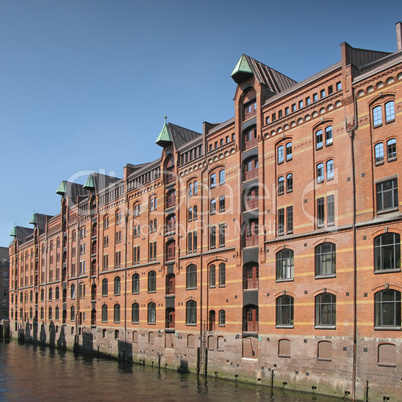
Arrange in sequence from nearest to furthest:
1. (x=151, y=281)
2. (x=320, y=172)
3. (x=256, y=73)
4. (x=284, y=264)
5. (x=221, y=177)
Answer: (x=320, y=172)
(x=284, y=264)
(x=256, y=73)
(x=221, y=177)
(x=151, y=281)

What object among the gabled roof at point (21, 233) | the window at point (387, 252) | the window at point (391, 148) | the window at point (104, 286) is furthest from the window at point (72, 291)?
the window at point (391, 148)

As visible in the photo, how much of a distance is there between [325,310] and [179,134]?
26.5m

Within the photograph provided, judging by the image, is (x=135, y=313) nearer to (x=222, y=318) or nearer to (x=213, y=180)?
(x=222, y=318)

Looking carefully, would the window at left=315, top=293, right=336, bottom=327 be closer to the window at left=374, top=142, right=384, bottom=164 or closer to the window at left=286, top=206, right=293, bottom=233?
the window at left=286, top=206, right=293, bottom=233

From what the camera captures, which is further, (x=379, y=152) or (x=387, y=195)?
(x=379, y=152)

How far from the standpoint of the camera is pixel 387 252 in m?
29.1

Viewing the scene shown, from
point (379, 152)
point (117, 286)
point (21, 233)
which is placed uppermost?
point (379, 152)

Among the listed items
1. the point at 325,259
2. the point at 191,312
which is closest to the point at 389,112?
the point at 325,259

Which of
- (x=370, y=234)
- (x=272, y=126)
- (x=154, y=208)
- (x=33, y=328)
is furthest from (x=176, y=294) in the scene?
(x=33, y=328)

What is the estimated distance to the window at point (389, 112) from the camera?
29.9m

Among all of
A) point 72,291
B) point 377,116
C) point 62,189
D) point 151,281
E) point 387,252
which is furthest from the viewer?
point 62,189

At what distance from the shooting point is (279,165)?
37438 mm

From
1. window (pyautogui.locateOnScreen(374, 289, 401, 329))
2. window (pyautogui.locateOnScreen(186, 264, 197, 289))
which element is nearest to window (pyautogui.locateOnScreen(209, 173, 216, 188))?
window (pyautogui.locateOnScreen(186, 264, 197, 289))

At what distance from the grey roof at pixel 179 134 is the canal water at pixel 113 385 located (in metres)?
22.7
